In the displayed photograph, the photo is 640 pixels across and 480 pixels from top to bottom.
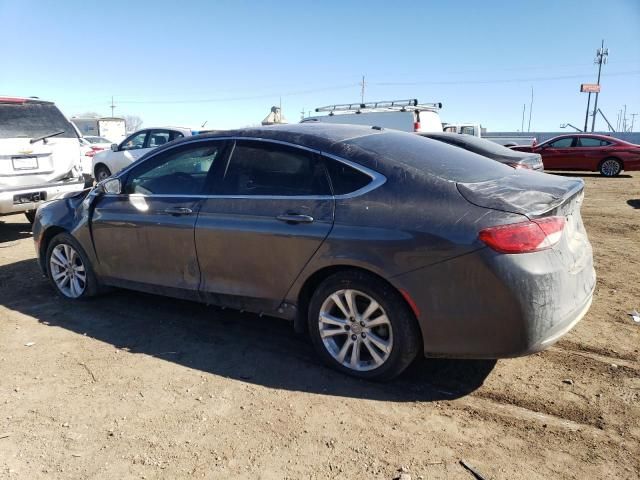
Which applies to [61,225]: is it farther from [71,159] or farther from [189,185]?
[71,159]

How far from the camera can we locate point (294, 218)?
3.53 meters

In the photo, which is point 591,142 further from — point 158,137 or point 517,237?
point 517,237

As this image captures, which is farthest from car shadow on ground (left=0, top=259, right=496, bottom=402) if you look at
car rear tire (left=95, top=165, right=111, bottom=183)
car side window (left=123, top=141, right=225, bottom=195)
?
car rear tire (left=95, top=165, right=111, bottom=183)

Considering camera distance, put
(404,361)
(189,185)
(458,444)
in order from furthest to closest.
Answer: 1. (189,185)
2. (404,361)
3. (458,444)

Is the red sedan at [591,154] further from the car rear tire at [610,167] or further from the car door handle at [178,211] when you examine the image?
the car door handle at [178,211]

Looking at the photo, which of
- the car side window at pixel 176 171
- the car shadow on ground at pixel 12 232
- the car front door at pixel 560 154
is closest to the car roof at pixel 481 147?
the car side window at pixel 176 171

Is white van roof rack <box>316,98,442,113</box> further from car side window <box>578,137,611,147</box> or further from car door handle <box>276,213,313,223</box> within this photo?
car door handle <box>276,213,313,223</box>

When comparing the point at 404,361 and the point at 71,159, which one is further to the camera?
the point at 71,159

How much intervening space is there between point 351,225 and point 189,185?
1.60 m

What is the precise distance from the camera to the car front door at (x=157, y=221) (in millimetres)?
4148

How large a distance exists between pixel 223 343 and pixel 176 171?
1.48 m

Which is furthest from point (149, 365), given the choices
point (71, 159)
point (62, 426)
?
point (71, 159)

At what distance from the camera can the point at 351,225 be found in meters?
3.32

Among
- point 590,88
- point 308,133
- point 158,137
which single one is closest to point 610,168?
point 158,137
